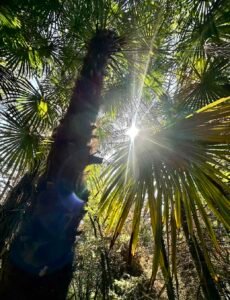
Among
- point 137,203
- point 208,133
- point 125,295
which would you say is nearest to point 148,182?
point 137,203

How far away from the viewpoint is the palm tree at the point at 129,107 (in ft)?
6.27

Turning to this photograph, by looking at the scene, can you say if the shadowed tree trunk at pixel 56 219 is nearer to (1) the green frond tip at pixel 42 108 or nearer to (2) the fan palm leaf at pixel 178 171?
(2) the fan palm leaf at pixel 178 171

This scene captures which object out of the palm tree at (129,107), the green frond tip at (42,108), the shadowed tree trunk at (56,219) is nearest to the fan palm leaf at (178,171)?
the palm tree at (129,107)

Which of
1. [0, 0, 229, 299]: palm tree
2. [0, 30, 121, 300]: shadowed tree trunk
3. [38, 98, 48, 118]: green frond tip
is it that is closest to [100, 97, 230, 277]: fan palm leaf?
[0, 0, 229, 299]: palm tree

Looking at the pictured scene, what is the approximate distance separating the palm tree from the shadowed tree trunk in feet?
0.05

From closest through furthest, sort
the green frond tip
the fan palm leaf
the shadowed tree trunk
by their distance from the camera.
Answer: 1. the fan palm leaf
2. the shadowed tree trunk
3. the green frond tip

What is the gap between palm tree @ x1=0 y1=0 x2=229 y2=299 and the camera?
1912 mm

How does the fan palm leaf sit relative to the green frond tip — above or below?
below

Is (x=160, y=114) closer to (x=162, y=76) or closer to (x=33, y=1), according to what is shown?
(x=162, y=76)

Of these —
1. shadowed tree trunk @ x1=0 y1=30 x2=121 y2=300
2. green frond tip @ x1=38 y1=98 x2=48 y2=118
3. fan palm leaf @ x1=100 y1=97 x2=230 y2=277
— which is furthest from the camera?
green frond tip @ x1=38 y1=98 x2=48 y2=118

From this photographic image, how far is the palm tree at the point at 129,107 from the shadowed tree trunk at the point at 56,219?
14 mm

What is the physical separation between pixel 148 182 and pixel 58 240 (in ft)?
4.22

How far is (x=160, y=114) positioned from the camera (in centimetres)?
500

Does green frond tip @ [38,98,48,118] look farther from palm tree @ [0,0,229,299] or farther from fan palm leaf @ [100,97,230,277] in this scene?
fan palm leaf @ [100,97,230,277]
